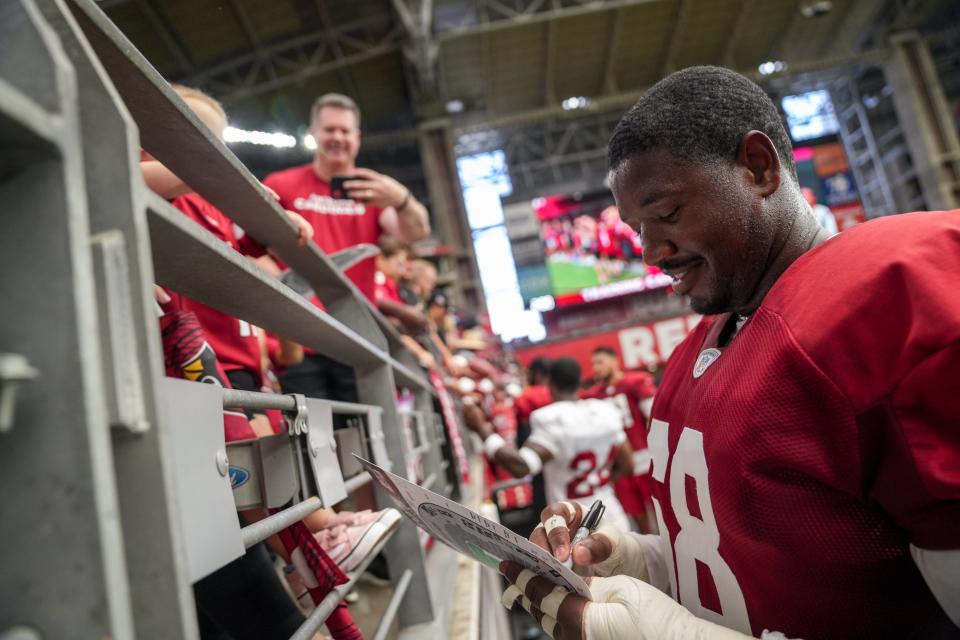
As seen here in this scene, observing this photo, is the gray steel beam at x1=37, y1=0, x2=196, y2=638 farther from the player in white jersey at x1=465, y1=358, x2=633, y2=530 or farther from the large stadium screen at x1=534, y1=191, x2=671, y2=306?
the large stadium screen at x1=534, y1=191, x2=671, y2=306

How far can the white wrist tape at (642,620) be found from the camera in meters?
0.77

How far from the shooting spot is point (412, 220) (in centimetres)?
222

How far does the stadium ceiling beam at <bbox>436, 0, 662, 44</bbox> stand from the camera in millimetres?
10188

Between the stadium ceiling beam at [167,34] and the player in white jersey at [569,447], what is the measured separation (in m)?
6.21

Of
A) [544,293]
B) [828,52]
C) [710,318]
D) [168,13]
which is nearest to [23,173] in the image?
[710,318]

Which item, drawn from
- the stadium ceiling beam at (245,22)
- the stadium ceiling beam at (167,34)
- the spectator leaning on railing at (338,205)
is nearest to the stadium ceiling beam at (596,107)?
the stadium ceiling beam at (245,22)

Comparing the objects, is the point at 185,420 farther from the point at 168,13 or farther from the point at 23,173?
the point at 168,13

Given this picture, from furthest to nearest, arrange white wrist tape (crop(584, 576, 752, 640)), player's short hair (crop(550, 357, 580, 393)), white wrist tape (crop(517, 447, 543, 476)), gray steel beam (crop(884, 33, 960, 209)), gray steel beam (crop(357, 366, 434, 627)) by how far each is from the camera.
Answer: gray steel beam (crop(884, 33, 960, 209))
player's short hair (crop(550, 357, 580, 393))
white wrist tape (crop(517, 447, 543, 476))
gray steel beam (crop(357, 366, 434, 627))
white wrist tape (crop(584, 576, 752, 640))

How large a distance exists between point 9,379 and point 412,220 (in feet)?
6.19

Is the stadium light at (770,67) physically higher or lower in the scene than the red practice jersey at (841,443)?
higher

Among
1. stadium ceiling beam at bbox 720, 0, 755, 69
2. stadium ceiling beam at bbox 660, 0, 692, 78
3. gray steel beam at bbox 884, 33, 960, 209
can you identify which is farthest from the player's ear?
gray steel beam at bbox 884, 33, 960, 209

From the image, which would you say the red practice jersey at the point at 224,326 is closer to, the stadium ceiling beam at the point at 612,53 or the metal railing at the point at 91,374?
the metal railing at the point at 91,374

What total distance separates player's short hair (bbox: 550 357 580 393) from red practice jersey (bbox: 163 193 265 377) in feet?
7.80

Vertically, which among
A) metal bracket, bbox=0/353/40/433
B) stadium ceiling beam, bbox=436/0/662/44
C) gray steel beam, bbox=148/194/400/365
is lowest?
metal bracket, bbox=0/353/40/433
